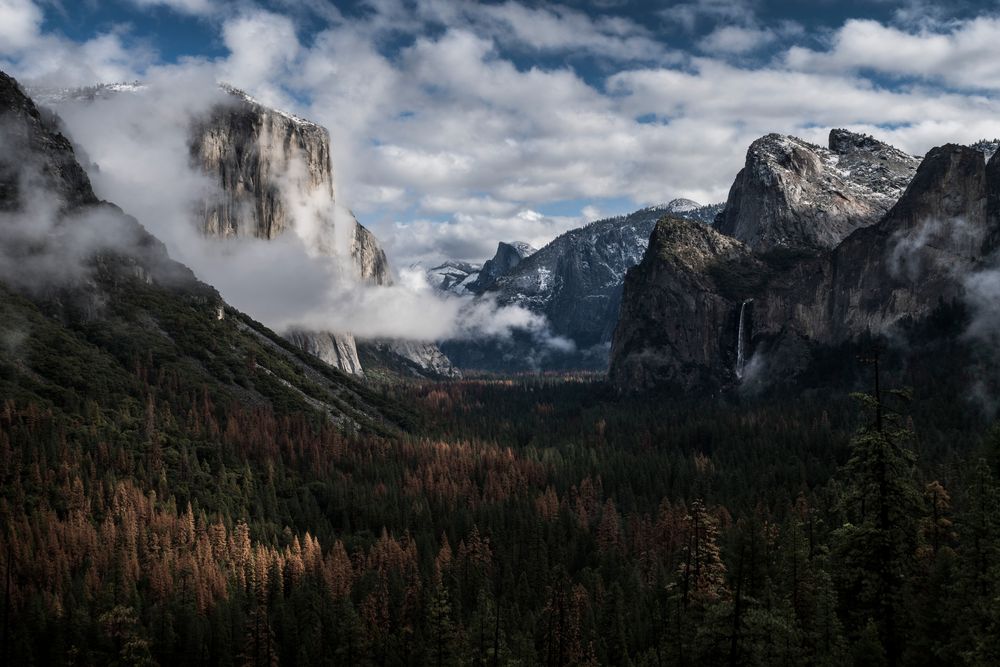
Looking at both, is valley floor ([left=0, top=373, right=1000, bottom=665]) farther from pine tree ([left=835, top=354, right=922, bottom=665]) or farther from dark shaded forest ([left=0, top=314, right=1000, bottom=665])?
dark shaded forest ([left=0, top=314, right=1000, bottom=665])

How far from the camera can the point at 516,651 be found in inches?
2832

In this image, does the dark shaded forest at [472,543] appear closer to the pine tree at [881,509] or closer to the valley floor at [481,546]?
the pine tree at [881,509]

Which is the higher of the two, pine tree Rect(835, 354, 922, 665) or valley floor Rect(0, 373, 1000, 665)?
pine tree Rect(835, 354, 922, 665)

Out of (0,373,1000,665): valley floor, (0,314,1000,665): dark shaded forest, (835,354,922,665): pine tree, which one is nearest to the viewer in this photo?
(835,354,922,665): pine tree

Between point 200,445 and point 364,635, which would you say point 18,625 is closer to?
point 364,635

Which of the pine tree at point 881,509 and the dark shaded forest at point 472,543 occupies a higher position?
the pine tree at point 881,509

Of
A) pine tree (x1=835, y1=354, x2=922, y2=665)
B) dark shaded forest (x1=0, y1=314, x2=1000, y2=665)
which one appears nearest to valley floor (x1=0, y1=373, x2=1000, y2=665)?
pine tree (x1=835, y1=354, x2=922, y2=665)

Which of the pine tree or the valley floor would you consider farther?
the valley floor

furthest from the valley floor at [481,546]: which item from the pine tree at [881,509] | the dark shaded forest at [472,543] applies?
the dark shaded forest at [472,543]

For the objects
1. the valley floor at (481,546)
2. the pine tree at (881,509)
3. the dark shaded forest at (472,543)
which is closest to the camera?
the pine tree at (881,509)

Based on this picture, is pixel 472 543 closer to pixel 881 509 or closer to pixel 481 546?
pixel 481 546

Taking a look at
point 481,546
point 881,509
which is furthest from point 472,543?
point 881,509

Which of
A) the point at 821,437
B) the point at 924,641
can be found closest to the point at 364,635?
the point at 924,641

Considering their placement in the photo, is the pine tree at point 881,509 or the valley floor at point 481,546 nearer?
the pine tree at point 881,509
